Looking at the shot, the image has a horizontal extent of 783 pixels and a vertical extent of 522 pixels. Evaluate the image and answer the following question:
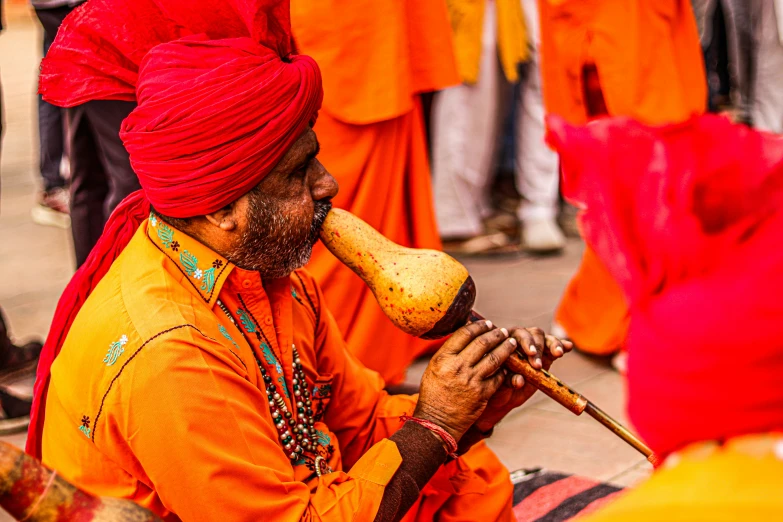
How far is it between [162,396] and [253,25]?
0.79 meters

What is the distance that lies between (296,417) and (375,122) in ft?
5.24

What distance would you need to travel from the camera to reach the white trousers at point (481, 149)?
555cm

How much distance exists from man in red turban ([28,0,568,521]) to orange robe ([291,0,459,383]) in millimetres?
1232

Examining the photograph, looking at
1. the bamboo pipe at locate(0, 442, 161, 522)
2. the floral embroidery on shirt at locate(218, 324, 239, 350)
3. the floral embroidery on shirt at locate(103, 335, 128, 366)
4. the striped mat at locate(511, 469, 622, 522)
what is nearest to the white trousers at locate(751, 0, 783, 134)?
the striped mat at locate(511, 469, 622, 522)

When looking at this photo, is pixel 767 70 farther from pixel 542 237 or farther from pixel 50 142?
pixel 50 142

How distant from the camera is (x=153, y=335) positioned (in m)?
1.90

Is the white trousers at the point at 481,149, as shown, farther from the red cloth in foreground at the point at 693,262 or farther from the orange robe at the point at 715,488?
the orange robe at the point at 715,488

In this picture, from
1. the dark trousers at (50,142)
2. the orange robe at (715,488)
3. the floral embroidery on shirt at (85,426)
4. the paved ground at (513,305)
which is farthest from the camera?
the dark trousers at (50,142)

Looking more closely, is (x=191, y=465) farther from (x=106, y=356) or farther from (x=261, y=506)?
(x=106, y=356)

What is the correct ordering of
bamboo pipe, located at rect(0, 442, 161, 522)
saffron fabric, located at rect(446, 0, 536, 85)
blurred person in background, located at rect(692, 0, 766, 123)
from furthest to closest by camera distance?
blurred person in background, located at rect(692, 0, 766, 123) < saffron fabric, located at rect(446, 0, 536, 85) < bamboo pipe, located at rect(0, 442, 161, 522)

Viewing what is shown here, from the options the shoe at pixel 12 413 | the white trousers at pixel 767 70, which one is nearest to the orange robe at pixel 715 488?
the shoe at pixel 12 413

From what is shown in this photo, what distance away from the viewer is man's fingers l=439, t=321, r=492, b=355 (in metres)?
2.05

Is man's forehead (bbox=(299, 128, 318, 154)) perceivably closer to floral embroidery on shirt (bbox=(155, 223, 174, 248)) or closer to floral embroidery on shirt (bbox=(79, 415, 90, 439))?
floral embroidery on shirt (bbox=(155, 223, 174, 248))

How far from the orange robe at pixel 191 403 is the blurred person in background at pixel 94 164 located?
4.61ft
